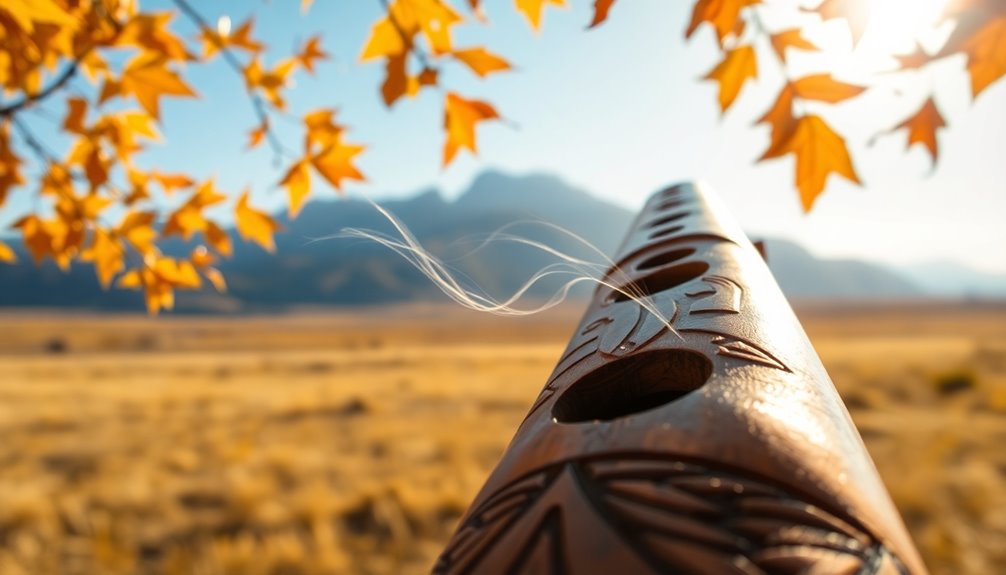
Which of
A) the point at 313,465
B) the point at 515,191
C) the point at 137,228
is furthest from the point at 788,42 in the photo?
the point at 515,191

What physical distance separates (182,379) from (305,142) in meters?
14.5

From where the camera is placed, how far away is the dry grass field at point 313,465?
411cm

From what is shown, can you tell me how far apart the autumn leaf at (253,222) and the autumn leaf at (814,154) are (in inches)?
49.6

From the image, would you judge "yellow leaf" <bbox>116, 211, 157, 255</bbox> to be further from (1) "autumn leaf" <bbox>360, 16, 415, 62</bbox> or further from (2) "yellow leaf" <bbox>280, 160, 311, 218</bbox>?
(1) "autumn leaf" <bbox>360, 16, 415, 62</bbox>

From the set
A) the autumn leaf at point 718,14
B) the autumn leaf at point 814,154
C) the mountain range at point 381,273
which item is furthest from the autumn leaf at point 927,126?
the mountain range at point 381,273

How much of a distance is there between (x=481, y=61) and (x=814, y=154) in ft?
1.97

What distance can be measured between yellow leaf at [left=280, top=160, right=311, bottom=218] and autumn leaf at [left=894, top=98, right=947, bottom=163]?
3.90 feet

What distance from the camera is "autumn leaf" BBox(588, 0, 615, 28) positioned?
76cm

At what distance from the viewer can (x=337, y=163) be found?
4.33ft

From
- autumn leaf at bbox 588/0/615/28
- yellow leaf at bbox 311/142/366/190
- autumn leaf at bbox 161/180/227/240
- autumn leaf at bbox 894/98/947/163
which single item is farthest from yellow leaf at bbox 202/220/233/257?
autumn leaf at bbox 894/98/947/163

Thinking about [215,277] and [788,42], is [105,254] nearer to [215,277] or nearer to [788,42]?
[215,277]

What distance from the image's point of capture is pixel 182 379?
45.0 ft

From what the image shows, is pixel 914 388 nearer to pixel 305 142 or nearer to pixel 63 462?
pixel 305 142

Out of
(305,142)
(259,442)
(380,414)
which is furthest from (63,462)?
(305,142)
